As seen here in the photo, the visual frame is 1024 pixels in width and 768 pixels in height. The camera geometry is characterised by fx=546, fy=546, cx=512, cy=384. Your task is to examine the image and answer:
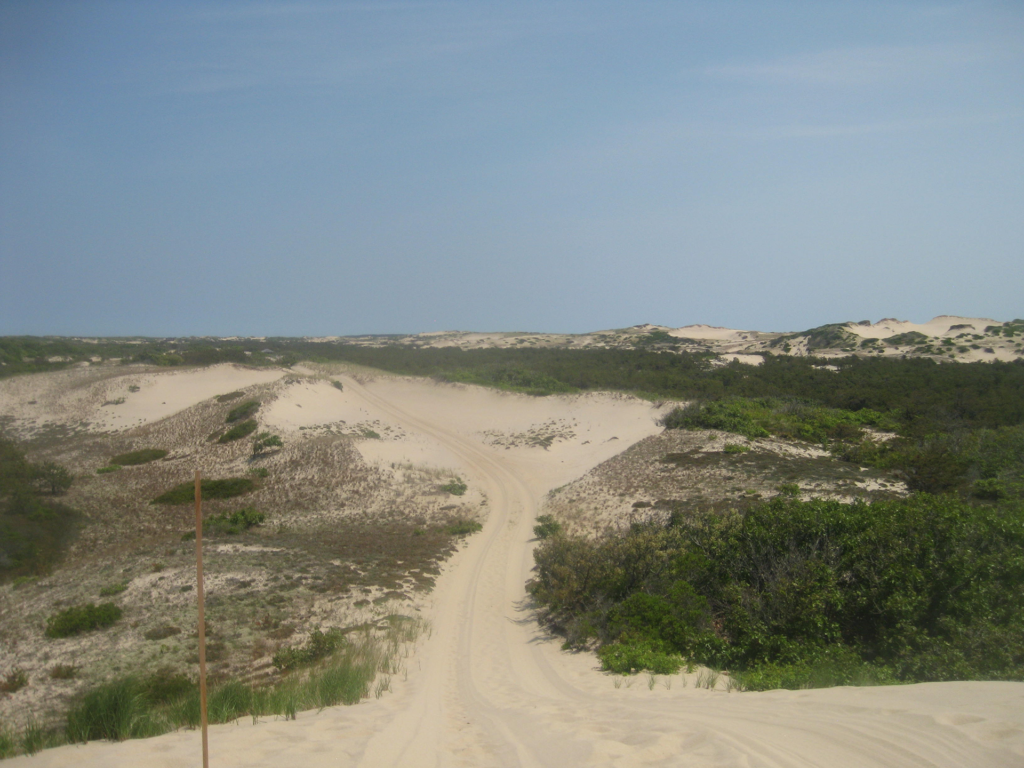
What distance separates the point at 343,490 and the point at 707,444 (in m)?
14.0

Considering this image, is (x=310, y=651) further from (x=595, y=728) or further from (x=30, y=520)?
(x=30, y=520)

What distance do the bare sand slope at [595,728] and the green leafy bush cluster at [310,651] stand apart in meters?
1.52

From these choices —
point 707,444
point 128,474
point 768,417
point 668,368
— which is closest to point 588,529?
point 707,444

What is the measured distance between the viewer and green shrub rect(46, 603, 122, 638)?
30.1ft

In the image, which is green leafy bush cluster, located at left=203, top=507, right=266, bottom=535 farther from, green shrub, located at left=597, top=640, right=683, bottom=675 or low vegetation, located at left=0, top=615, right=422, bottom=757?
green shrub, located at left=597, top=640, right=683, bottom=675

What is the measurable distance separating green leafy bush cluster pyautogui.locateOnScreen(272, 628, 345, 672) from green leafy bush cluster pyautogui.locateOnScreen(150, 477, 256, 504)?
44.6ft

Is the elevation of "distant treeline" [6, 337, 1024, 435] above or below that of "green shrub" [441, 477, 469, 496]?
above

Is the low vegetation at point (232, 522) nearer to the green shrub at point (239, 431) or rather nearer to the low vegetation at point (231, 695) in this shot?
the low vegetation at point (231, 695)

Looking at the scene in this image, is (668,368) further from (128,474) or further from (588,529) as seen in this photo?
(128,474)

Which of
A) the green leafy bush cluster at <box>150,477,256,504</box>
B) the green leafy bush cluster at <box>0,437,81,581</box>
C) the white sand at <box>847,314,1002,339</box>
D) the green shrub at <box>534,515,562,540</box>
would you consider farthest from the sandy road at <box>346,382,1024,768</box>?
the white sand at <box>847,314,1002,339</box>

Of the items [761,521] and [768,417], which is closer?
[761,521]

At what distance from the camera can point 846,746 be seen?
4258mm

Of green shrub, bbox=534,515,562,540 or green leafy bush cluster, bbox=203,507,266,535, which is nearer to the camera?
green shrub, bbox=534,515,562,540

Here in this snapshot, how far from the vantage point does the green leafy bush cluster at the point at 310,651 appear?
336 inches
